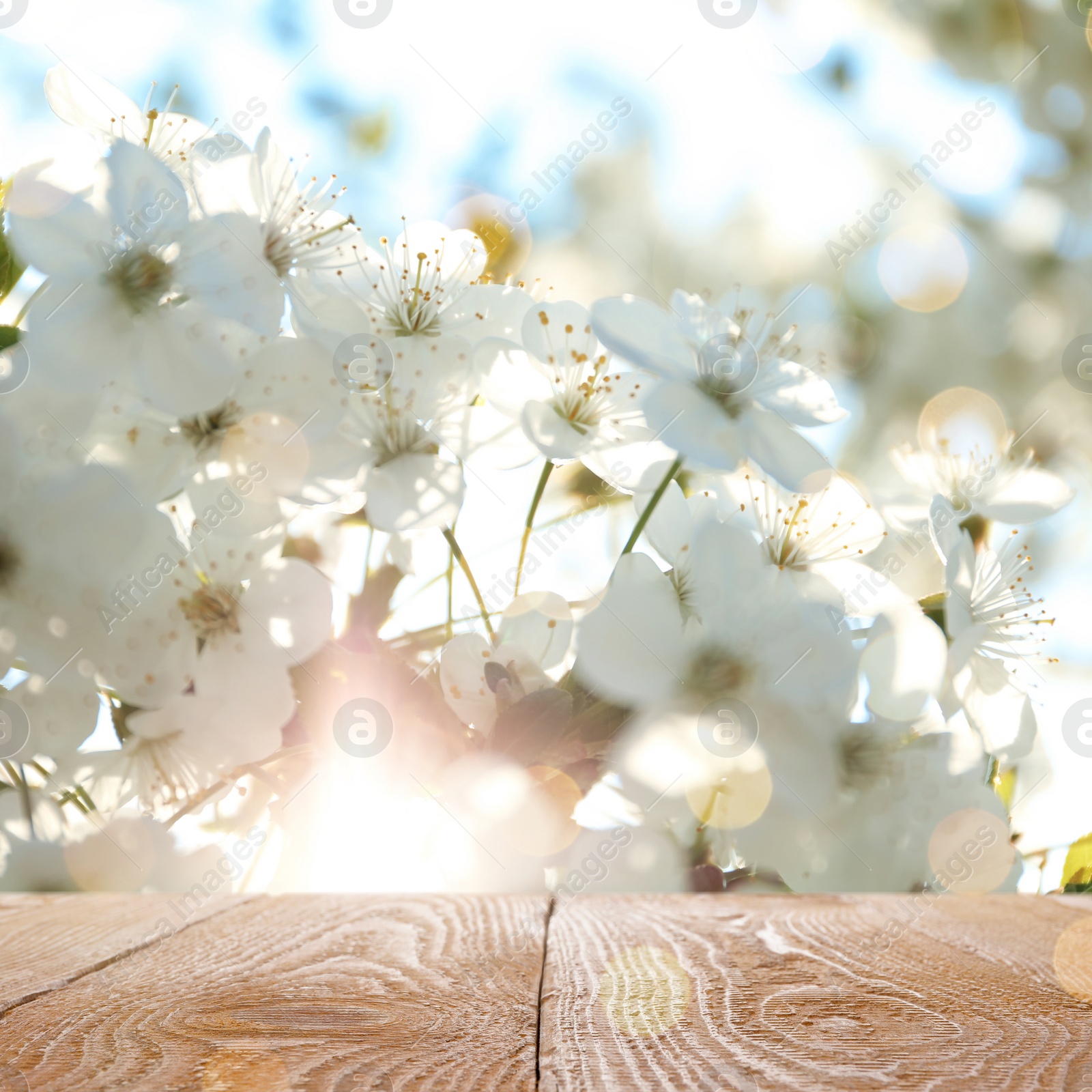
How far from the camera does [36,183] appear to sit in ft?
1.52

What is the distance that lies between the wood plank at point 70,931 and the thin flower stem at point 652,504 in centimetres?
33

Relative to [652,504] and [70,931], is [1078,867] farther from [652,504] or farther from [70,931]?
[70,931]

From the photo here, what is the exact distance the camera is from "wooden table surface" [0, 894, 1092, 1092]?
1.01 feet

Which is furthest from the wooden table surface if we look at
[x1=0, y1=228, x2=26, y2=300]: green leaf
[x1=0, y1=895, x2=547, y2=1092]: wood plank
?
[x1=0, y1=228, x2=26, y2=300]: green leaf

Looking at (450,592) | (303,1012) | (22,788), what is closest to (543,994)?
(303,1012)

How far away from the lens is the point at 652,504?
0.50 metres

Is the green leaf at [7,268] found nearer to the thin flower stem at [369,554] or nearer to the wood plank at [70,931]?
the thin flower stem at [369,554]

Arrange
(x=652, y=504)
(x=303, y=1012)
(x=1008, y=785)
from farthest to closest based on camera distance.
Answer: (x=1008, y=785) < (x=652, y=504) < (x=303, y=1012)

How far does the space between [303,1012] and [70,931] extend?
0.22 m

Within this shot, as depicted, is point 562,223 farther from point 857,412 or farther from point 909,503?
point 909,503

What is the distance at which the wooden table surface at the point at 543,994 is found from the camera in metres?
0.31

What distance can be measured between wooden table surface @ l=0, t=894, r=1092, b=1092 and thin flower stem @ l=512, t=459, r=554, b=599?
0.20 meters

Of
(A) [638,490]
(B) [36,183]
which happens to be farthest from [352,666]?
(B) [36,183]

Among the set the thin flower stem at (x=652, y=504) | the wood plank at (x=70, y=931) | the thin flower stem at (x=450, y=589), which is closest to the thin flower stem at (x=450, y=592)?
the thin flower stem at (x=450, y=589)
